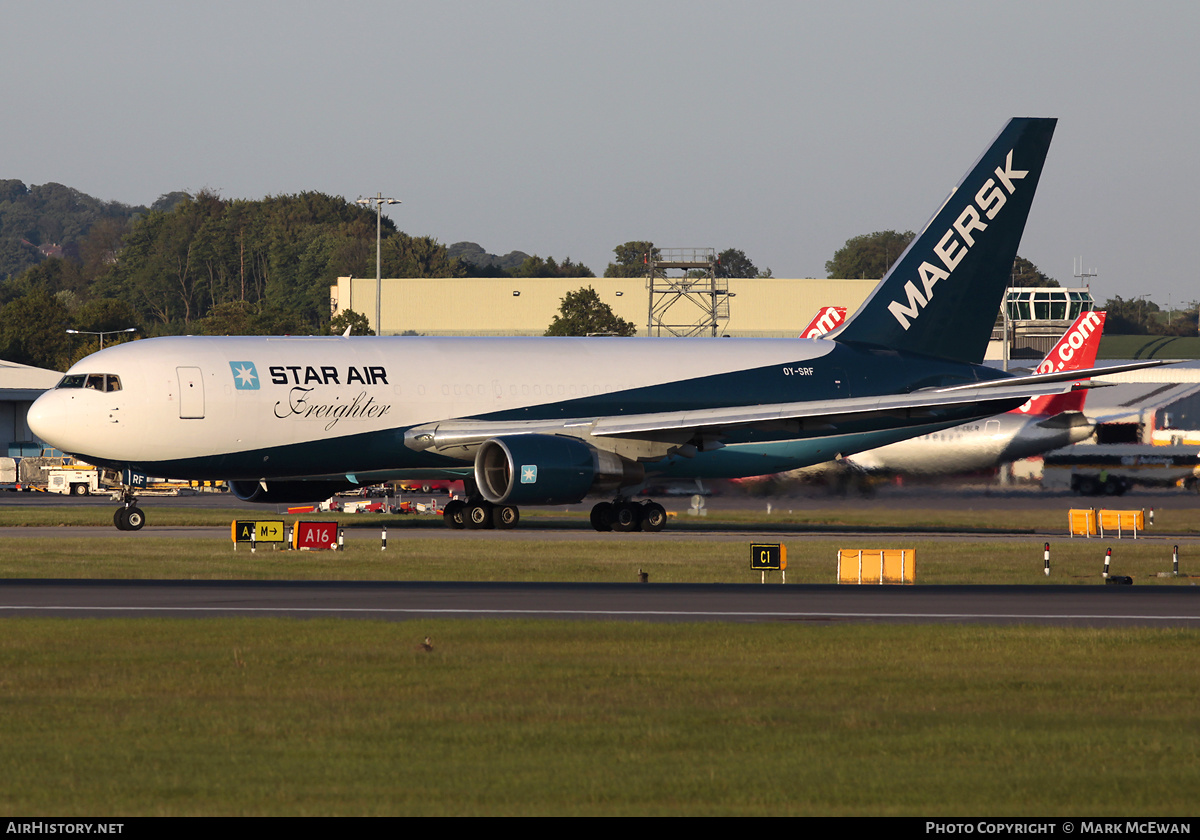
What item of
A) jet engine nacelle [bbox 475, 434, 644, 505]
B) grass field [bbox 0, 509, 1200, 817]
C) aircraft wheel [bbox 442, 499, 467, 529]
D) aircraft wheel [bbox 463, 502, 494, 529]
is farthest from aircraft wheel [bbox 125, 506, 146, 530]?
grass field [bbox 0, 509, 1200, 817]

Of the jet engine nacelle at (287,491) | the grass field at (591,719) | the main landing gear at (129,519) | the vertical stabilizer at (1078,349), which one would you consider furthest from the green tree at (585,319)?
the grass field at (591,719)

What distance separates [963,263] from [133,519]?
26572 mm

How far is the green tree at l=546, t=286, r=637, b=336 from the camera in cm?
12500

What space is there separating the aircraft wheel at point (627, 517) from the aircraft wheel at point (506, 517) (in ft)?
9.48

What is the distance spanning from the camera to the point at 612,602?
2655 cm

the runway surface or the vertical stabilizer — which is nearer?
the runway surface

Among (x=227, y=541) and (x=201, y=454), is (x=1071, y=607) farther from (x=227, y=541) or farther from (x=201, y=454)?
(x=201, y=454)

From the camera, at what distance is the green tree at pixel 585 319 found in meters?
125

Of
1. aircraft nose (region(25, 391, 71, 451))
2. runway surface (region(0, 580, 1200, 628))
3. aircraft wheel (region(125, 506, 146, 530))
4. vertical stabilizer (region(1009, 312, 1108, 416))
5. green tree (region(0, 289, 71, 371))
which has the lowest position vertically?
runway surface (region(0, 580, 1200, 628))

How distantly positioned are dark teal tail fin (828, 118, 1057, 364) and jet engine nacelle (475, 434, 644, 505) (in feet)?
36.1

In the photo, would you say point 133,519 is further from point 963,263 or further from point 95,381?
point 963,263

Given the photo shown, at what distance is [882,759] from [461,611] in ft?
39.5

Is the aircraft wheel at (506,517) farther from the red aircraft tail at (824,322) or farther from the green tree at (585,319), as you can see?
the green tree at (585,319)

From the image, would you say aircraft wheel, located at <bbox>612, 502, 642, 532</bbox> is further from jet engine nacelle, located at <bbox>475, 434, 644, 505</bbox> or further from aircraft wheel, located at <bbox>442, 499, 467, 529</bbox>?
aircraft wheel, located at <bbox>442, 499, 467, 529</bbox>
